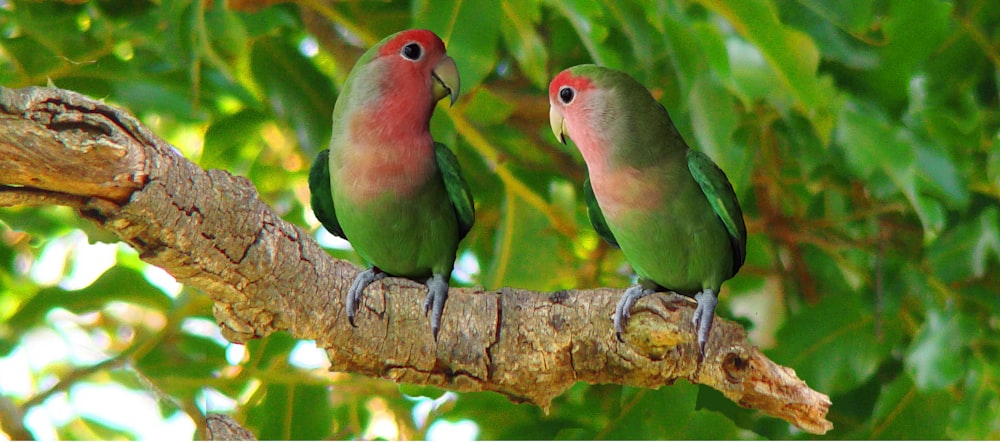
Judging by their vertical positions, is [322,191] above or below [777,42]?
below

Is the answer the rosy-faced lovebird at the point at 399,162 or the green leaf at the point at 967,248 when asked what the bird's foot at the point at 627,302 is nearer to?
the rosy-faced lovebird at the point at 399,162

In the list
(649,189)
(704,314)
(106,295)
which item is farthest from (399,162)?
(106,295)

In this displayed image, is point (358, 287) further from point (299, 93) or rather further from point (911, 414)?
point (911, 414)

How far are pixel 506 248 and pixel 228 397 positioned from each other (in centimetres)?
110

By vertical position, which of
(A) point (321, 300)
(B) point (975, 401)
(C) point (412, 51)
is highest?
(C) point (412, 51)

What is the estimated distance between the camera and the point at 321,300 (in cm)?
115

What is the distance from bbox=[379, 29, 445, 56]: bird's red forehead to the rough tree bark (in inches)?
9.7

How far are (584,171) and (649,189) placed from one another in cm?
118

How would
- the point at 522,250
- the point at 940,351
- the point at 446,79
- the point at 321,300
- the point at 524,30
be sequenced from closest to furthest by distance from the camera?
the point at 446,79, the point at 321,300, the point at 524,30, the point at 522,250, the point at 940,351

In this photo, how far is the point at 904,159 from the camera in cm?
165

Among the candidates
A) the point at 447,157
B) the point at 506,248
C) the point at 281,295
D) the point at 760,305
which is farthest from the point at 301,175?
the point at 760,305

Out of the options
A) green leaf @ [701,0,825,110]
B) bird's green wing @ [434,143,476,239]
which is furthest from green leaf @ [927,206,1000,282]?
bird's green wing @ [434,143,476,239]

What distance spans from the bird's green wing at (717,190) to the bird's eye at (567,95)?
188 mm

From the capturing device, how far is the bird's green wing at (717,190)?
3.44 feet
